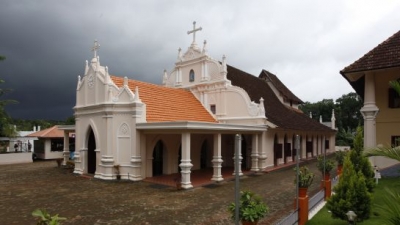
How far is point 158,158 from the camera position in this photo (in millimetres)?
18094

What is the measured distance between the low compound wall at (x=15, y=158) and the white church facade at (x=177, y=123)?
8.44 metres

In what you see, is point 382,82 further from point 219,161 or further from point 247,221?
point 247,221

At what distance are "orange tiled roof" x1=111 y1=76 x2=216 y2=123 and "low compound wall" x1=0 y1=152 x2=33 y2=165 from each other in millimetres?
15637

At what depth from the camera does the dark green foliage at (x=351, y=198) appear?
759 cm

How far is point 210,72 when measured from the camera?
21578 millimetres

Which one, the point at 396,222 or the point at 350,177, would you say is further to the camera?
the point at 350,177

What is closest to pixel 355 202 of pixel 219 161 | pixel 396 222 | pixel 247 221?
pixel 247 221

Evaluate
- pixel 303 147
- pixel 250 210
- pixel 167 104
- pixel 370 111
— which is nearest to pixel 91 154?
pixel 167 104

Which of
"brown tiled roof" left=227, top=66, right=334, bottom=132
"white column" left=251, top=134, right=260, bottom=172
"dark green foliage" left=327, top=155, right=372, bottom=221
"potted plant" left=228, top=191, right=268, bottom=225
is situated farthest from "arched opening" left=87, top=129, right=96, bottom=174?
"dark green foliage" left=327, top=155, right=372, bottom=221

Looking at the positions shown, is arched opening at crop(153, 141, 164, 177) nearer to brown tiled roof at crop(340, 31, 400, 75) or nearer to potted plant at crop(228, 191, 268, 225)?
brown tiled roof at crop(340, 31, 400, 75)

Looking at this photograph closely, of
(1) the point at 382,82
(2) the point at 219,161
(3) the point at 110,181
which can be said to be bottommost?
(3) the point at 110,181

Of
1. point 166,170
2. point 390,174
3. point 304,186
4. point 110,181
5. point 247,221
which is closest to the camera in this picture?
point 247,221

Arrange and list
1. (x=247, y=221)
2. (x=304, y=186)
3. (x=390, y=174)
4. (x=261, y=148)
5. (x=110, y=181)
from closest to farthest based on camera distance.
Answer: (x=247, y=221) → (x=304, y=186) → (x=390, y=174) → (x=110, y=181) → (x=261, y=148)

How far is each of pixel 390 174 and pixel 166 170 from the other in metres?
11.3
